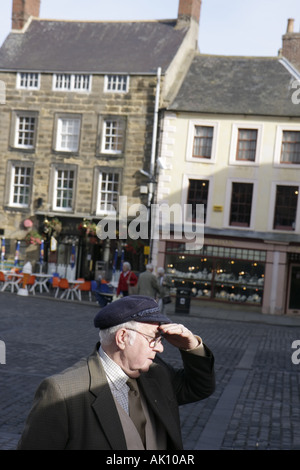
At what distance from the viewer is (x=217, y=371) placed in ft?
36.1

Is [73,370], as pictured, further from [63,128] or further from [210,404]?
[63,128]

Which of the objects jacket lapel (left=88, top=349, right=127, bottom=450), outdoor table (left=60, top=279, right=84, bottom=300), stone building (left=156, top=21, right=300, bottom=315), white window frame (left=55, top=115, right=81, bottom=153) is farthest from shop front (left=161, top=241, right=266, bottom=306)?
jacket lapel (left=88, top=349, right=127, bottom=450)

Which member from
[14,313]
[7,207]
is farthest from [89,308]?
[7,207]

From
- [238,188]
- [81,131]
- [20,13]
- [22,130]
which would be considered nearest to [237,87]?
[238,188]

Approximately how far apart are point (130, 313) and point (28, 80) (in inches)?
1120

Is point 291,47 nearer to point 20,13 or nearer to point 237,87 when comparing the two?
point 237,87

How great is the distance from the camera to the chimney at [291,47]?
115 feet

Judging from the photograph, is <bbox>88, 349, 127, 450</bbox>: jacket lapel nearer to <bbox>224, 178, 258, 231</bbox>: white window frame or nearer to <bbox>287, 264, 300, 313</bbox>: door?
<bbox>224, 178, 258, 231</bbox>: white window frame

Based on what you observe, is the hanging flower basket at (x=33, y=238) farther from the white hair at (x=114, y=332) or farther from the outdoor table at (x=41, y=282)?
the white hair at (x=114, y=332)

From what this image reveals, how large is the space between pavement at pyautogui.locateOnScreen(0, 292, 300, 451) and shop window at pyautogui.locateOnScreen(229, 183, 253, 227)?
6569mm

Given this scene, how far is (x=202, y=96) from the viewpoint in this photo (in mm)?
27906

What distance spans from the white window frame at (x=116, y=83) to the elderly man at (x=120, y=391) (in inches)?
1038

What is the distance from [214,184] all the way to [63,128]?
762cm

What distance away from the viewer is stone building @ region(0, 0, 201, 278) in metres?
28.2
